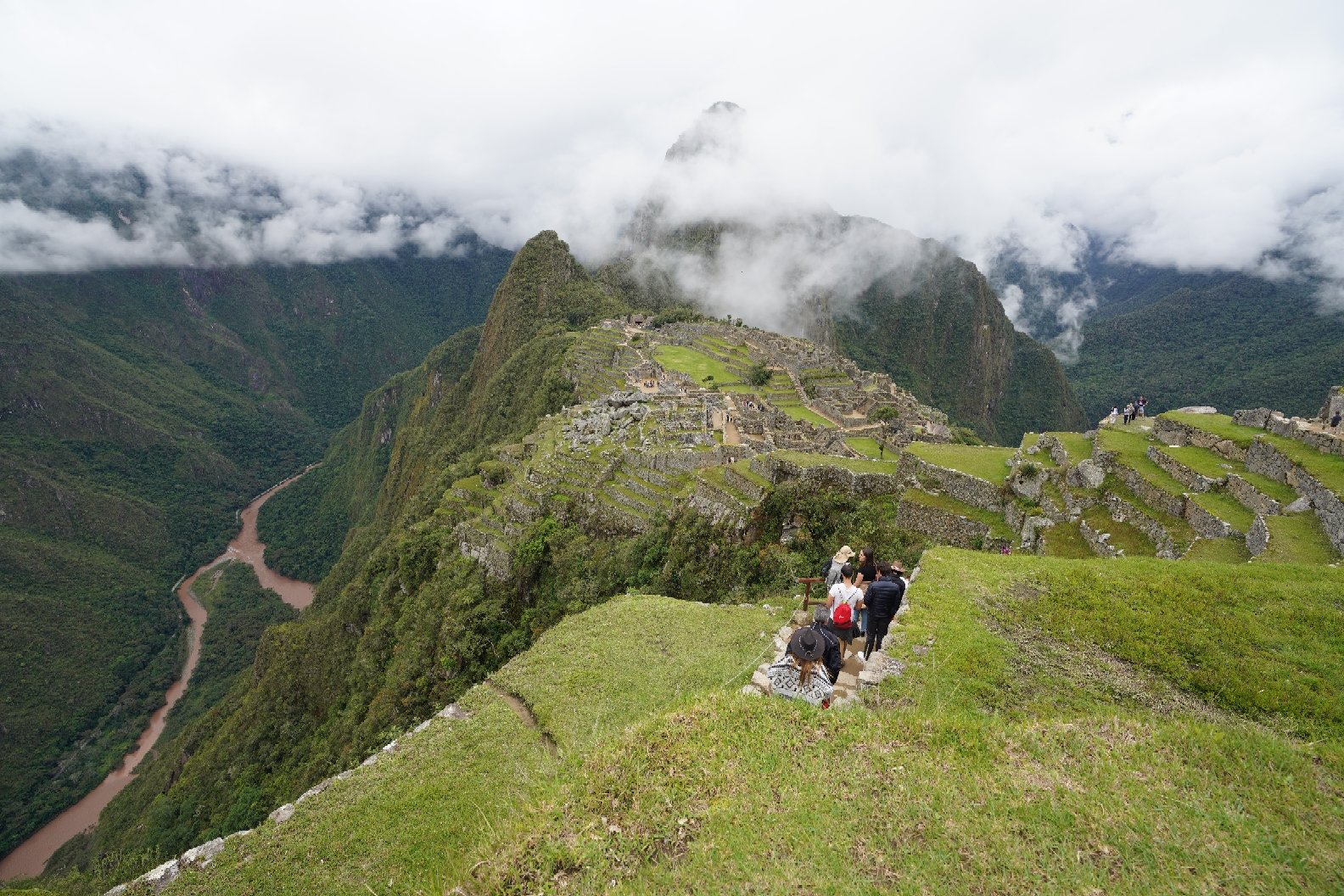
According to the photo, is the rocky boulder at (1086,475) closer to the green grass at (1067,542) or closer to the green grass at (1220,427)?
the green grass at (1067,542)

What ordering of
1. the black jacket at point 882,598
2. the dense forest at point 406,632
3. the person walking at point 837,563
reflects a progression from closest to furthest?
the black jacket at point 882,598 → the person walking at point 837,563 → the dense forest at point 406,632

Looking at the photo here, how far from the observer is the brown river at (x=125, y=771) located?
64.8m

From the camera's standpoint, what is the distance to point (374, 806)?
9.99m

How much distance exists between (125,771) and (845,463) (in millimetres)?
102068

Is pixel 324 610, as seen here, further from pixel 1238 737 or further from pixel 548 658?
pixel 1238 737

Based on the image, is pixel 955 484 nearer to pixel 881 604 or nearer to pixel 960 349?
pixel 881 604

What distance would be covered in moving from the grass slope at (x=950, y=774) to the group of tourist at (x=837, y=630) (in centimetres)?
51

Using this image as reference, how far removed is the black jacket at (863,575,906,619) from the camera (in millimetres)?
9203

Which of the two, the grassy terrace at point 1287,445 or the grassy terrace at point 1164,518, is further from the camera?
the grassy terrace at point 1164,518

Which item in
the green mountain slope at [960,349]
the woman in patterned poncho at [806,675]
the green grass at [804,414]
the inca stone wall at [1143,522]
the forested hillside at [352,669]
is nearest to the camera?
the woman in patterned poncho at [806,675]

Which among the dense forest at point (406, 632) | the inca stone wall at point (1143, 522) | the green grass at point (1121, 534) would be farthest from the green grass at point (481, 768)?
the inca stone wall at point (1143, 522)

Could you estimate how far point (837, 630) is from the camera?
957 cm

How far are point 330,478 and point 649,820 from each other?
180059 millimetres

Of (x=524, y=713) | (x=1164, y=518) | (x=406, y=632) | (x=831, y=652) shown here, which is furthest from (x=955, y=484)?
(x=406, y=632)
